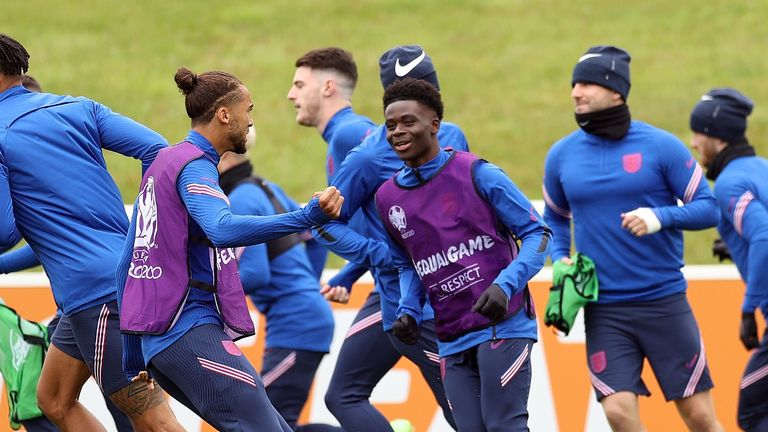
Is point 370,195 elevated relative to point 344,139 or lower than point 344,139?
lower

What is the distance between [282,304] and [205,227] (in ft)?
10.3

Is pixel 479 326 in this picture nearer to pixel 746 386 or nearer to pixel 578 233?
pixel 578 233

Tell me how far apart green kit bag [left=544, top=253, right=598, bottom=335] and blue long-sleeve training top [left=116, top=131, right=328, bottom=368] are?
2384 millimetres

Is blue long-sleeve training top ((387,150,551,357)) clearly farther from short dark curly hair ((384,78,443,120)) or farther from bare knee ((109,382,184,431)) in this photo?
bare knee ((109,382,184,431))

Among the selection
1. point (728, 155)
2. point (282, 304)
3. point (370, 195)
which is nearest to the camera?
point (370, 195)

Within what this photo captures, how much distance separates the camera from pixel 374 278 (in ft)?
24.8

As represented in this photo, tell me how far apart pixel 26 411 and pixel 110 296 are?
1329 millimetres

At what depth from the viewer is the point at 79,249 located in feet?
21.1

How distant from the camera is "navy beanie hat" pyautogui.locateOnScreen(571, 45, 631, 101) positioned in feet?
25.8

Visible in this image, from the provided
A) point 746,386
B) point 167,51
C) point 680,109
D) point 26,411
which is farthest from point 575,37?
point 26,411

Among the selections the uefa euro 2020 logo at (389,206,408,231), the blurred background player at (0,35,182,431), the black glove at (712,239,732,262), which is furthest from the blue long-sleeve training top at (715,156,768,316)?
the blurred background player at (0,35,182,431)

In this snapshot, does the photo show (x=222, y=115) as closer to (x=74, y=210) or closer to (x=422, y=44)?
(x=74, y=210)

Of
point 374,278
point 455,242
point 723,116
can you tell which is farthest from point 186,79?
point 723,116

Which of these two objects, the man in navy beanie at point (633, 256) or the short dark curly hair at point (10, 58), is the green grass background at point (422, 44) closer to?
the man in navy beanie at point (633, 256)
